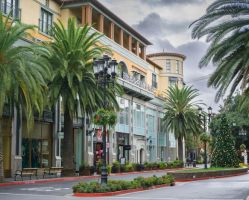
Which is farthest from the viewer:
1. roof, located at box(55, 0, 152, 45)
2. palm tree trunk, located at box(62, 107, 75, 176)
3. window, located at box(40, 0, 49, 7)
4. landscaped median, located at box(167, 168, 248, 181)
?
roof, located at box(55, 0, 152, 45)

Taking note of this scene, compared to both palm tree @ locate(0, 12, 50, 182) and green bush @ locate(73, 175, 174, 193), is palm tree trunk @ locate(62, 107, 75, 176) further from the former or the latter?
green bush @ locate(73, 175, 174, 193)

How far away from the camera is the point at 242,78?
2067 cm

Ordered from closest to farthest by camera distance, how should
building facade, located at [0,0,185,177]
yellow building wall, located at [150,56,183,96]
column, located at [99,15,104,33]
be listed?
building facade, located at [0,0,185,177] < column, located at [99,15,104,33] < yellow building wall, located at [150,56,183,96]

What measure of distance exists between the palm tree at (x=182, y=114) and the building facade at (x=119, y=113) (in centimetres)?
282

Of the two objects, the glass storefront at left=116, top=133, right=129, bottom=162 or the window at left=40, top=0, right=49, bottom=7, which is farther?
the glass storefront at left=116, top=133, right=129, bottom=162

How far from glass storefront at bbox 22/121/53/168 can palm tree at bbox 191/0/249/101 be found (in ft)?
76.5

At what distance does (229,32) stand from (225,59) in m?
1.27

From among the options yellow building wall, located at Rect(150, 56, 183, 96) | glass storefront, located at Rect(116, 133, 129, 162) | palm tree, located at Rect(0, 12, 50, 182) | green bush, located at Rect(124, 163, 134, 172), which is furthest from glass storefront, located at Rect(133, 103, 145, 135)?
palm tree, located at Rect(0, 12, 50, 182)

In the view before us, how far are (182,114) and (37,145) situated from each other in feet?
109

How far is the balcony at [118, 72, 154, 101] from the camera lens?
59406 millimetres

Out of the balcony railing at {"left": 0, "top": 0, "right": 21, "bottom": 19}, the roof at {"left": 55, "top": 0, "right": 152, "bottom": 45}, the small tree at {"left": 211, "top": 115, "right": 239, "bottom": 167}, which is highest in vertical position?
the roof at {"left": 55, "top": 0, "right": 152, "bottom": 45}

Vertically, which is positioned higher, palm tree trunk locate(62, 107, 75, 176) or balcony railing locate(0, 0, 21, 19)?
balcony railing locate(0, 0, 21, 19)

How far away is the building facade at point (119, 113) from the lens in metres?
40.7

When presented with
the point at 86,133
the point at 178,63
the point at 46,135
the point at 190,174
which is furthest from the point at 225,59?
the point at 178,63
